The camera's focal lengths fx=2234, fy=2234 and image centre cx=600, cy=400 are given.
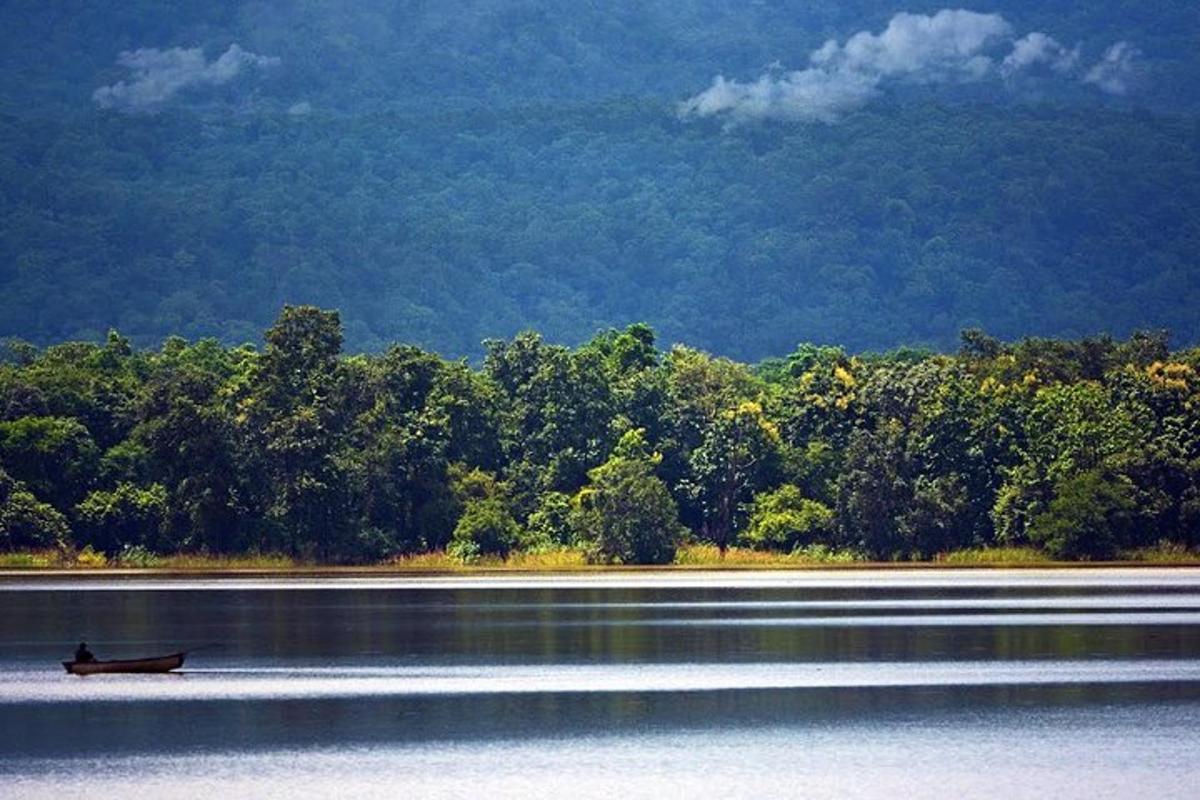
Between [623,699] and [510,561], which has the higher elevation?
[510,561]

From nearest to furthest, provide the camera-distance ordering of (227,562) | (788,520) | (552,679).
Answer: (552,679)
(788,520)
(227,562)

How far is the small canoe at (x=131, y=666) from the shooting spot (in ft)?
171

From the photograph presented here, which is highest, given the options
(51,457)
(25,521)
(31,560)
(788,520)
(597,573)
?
(51,457)

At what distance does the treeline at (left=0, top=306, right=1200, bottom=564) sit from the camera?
9112 cm

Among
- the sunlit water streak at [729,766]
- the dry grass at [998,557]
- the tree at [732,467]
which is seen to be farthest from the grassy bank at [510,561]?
the sunlit water streak at [729,766]

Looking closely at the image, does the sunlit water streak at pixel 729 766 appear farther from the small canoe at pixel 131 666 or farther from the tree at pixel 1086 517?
the tree at pixel 1086 517

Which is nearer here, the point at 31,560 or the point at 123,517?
the point at 123,517

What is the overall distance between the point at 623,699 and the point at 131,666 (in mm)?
12994

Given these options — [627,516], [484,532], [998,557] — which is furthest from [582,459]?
[998,557]

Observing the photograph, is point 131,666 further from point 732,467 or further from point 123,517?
point 732,467

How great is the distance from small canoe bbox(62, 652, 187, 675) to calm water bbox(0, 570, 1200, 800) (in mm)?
376

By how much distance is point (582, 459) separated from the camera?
330ft

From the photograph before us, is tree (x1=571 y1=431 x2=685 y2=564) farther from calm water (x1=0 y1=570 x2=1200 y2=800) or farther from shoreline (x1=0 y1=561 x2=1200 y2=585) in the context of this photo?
calm water (x1=0 y1=570 x2=1200 y2=800)

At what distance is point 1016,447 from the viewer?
91938 mm
